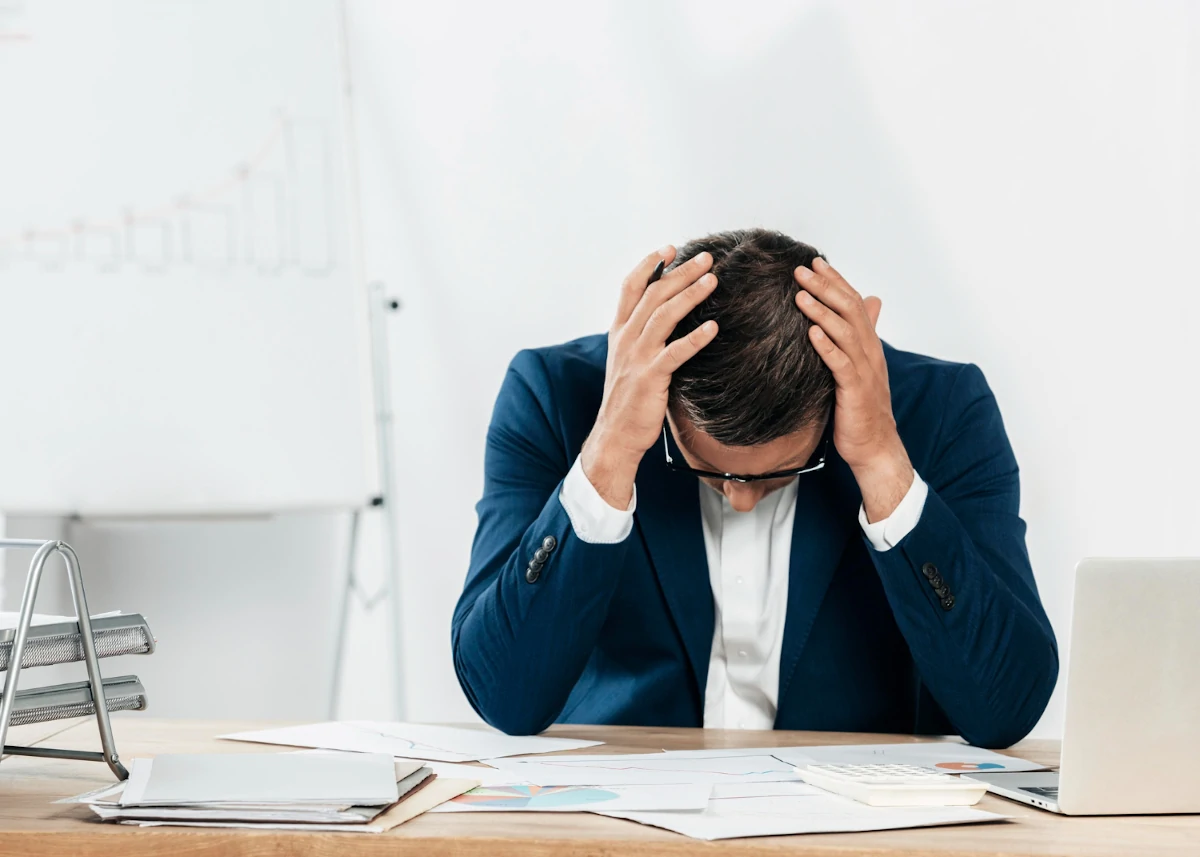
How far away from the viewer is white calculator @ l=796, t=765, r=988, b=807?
940 mm

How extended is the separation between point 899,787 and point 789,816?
105 mm

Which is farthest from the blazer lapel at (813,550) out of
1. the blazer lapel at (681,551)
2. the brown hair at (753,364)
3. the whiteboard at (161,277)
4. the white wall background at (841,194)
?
the white wall background at (841,194)

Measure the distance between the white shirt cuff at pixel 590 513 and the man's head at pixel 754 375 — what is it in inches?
5.2

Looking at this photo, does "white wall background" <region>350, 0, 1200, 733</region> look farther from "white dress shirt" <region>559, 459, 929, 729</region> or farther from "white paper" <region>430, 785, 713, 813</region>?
"white paper" <region>430, 785, 713, 813</region>

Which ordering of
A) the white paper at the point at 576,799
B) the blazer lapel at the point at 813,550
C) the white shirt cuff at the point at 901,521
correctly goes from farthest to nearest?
1. the blazer lapel at the point at 813,550
2. the white shirt cuff at the point at 901,521
3. the white paper at the point at 576,799

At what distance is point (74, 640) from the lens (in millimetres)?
1018

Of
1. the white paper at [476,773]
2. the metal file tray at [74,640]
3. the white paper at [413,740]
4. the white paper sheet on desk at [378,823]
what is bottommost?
the white paper at [413,740]

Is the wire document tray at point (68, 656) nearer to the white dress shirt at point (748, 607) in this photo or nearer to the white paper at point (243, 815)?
the white paper at point (243, 815)

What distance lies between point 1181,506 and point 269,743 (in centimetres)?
204

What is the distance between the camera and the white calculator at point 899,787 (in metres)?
0.94

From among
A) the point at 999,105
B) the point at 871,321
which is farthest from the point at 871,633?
the point at 999,105

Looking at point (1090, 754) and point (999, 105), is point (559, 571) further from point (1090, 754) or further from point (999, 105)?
point (999, 105)

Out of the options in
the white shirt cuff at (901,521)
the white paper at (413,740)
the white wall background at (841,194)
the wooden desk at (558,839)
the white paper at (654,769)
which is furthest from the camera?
the white wall background at (841,194)

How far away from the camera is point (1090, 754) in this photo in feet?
2.98
